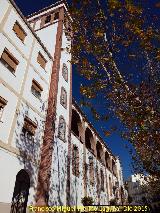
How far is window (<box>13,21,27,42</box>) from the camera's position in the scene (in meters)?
15.7

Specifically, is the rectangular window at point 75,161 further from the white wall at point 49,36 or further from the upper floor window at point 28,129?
the white wall at point 49,36

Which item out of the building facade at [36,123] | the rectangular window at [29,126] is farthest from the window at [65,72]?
the rectangular window at [29,126]

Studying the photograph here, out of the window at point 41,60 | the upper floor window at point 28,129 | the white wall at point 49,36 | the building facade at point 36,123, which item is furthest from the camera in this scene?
the white wall at point 49,36

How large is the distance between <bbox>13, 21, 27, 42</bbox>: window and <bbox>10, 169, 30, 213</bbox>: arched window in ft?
28.4

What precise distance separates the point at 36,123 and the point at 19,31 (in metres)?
6.32

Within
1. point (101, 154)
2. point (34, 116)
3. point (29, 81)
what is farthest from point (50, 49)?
point (101, 154)

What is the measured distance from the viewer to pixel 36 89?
16328mm

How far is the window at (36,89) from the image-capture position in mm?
16041

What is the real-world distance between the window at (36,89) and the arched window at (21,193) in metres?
5.37

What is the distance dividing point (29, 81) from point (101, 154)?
18.0 m

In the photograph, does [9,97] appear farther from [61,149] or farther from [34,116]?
[61,149]

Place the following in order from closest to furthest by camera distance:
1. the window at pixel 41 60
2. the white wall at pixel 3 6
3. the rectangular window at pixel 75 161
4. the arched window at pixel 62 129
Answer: the white wall at pixel 3 6 → the arched window at pixel 62 129 → the window at pixel 41 60 → the rectangular window at pixel 75 161

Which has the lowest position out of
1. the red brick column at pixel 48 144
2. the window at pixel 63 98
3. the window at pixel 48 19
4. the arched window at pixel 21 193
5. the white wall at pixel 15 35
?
the arched window at pixel 21 193

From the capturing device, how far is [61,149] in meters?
16.8
